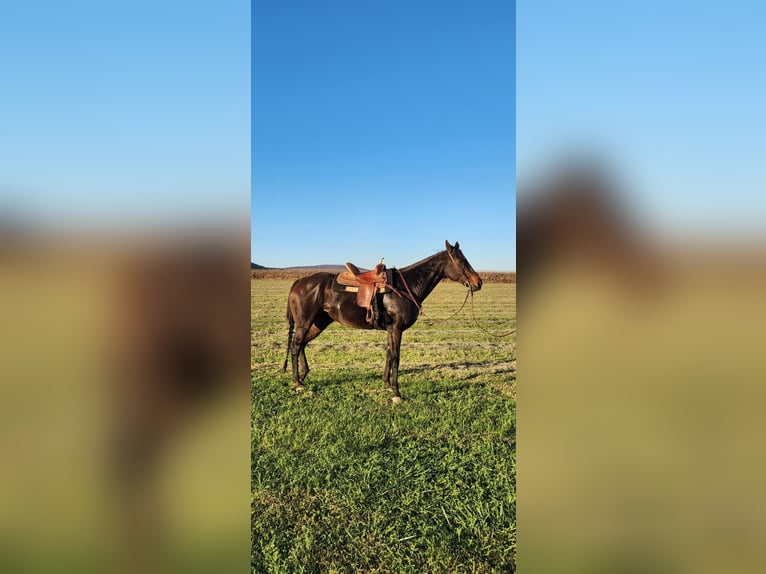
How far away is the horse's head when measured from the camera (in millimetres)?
8133

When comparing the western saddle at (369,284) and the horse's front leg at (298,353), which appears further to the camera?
the western saddle at (369,284)

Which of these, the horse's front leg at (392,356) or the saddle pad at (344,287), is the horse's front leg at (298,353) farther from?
the horse's front leg at (392,356)

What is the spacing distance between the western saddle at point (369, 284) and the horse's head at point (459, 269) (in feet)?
4.02

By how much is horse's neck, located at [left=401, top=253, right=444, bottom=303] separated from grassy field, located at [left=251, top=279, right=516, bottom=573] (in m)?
1.78
